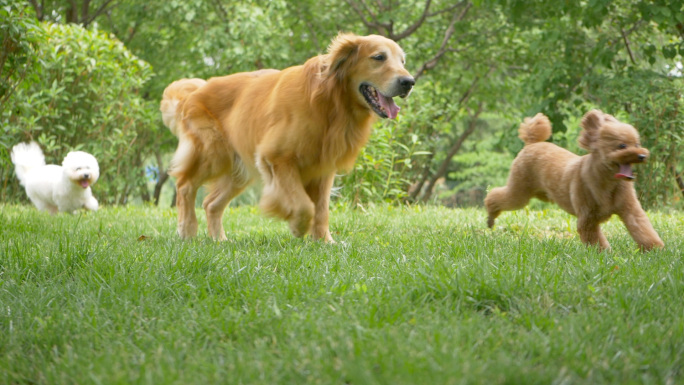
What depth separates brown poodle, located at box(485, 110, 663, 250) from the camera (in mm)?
4137

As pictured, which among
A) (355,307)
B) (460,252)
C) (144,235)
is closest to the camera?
(355,307)

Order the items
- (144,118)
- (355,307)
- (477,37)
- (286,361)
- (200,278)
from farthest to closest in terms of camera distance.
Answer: (477,37) < (144,118) < (200,278) < (355,307) < (286,361)

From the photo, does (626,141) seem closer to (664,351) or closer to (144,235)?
(664,351)

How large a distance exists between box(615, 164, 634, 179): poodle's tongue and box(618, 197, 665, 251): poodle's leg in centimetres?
27

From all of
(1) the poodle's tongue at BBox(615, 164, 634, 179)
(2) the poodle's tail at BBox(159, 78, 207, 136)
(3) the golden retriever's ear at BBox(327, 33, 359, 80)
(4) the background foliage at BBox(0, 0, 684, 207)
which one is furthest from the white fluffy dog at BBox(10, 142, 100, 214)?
(1) the poodle's tongue at BBox(615, 164, 634, 179)

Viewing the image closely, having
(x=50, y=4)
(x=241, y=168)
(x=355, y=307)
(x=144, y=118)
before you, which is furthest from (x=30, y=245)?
Result: (x=50, y=4)

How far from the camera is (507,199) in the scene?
5.34m

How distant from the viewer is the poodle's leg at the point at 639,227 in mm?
4171

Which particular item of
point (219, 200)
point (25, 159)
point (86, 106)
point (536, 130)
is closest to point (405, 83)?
point (536, 130)

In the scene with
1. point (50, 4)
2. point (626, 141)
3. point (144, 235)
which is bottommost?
point (144, 235)

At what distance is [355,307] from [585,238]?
2262 mm

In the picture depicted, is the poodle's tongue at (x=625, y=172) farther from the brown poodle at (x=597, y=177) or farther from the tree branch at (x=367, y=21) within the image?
the tree branch at (x=367, y=21)

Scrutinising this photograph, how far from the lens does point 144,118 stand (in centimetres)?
1112

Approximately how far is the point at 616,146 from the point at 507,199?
131cm
